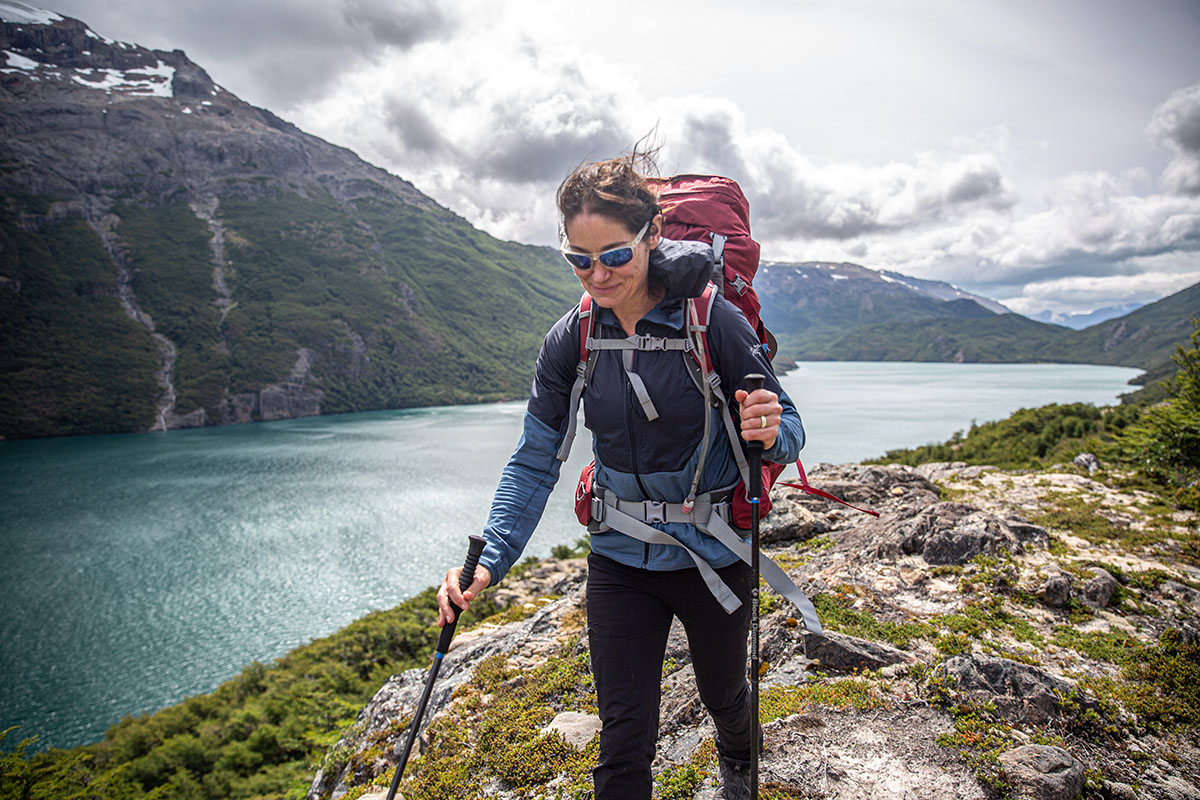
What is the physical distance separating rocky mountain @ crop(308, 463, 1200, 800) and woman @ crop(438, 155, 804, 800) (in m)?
1.31

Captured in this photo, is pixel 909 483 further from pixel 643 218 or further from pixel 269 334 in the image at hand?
pixel 269 334

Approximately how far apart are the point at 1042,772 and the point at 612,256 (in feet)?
10.4

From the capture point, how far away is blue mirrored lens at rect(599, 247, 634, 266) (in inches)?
83.9

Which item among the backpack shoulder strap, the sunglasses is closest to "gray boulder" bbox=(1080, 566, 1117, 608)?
the backpack shoulder strap

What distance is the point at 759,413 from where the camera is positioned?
1941 millimetres

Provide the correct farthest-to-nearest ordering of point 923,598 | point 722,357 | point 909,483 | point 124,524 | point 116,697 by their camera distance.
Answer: point 124,524
point 116,697
point 909,483
point 923,598
point 722,357

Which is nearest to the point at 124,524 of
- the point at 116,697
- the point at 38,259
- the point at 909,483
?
the point at 116,697

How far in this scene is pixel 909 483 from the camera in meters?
8.80

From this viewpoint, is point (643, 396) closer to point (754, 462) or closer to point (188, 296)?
point (754, 462)

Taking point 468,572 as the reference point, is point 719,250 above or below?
above

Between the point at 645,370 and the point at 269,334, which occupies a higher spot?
the point at 269,334

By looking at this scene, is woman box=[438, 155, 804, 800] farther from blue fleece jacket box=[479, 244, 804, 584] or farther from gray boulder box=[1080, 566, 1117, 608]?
gray boulder box=[1080, 566, 1117, 608]

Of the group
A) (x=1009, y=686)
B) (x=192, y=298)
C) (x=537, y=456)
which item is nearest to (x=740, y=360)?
(x=537, y=456)

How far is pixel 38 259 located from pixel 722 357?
17679 cm
